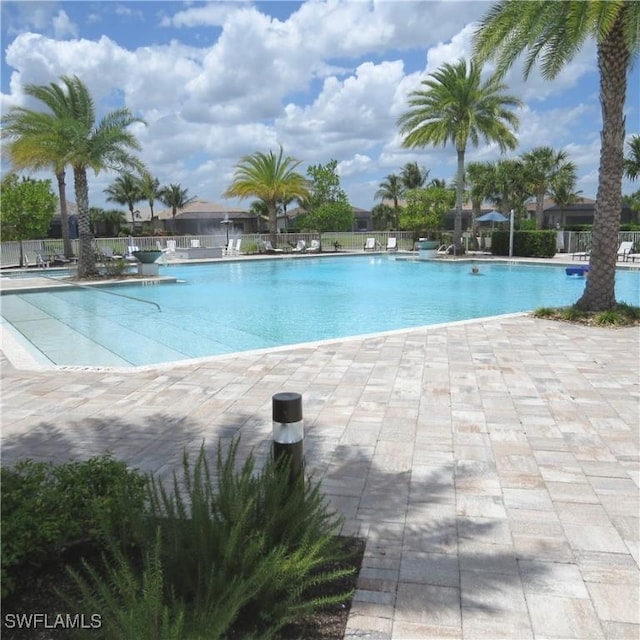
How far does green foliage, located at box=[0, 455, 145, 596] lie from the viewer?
2.52 m

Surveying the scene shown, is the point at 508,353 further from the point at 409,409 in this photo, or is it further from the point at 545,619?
the point at 545,619

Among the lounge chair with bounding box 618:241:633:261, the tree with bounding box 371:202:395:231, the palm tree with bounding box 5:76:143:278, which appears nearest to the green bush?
the palm tree with bounding box 5:76:143:278

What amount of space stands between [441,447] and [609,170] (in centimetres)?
767

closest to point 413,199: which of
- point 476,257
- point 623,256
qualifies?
point 476,257

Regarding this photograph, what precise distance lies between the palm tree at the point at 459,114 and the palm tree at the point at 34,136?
54.5ft

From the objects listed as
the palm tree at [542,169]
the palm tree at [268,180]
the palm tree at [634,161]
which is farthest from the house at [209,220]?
the palm tree at [634,161]

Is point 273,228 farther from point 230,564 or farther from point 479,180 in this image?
point 230,564

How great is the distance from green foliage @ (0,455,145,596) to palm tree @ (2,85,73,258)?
18083mm

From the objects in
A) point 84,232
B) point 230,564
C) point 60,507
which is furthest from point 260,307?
point 230,564

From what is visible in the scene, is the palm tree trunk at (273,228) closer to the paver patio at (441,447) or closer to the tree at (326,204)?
the tree at (326,204)

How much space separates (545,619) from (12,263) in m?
30.1

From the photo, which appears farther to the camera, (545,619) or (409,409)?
(409,409)

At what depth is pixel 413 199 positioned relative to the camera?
1393 inches

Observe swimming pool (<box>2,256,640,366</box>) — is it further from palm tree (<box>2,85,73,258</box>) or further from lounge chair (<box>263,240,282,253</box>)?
lounge chair (<box>263,240,282,253</box>)
